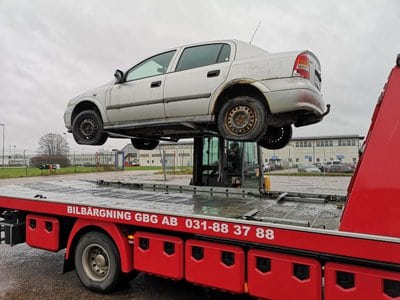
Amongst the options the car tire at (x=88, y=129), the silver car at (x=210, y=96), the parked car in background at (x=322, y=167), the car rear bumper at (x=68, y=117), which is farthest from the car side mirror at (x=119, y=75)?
the parked car in background at (x=322, y=167)

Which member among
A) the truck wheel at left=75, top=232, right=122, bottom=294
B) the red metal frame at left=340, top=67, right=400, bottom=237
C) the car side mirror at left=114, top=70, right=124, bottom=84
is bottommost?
the truck wheel at left=75, top=232, right=122, bottom=294

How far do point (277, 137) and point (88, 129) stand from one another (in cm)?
313

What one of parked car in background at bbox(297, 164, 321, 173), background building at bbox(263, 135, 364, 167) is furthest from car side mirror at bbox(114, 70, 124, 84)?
background building at bbox(263, 135, 364, 167)

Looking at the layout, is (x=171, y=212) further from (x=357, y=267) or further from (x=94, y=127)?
(x=94, y=127)

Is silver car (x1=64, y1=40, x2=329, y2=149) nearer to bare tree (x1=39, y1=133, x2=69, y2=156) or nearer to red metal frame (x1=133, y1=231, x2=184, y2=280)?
red metal frame (x1=133, y1=231, x2=184, y2=280)

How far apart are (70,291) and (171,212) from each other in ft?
6.39

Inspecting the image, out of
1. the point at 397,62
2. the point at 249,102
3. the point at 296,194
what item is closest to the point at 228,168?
the point at 296,194

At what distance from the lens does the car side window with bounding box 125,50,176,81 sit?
5039 millimetres

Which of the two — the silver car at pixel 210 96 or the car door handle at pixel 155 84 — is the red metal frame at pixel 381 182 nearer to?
the silver car at pixel 210 96

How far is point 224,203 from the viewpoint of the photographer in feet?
14.9

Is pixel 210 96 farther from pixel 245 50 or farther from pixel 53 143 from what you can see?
pixel 53 143

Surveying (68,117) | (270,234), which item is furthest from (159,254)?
(68,117)

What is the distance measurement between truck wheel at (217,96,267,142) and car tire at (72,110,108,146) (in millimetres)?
2255

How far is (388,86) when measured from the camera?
2.94 metres
